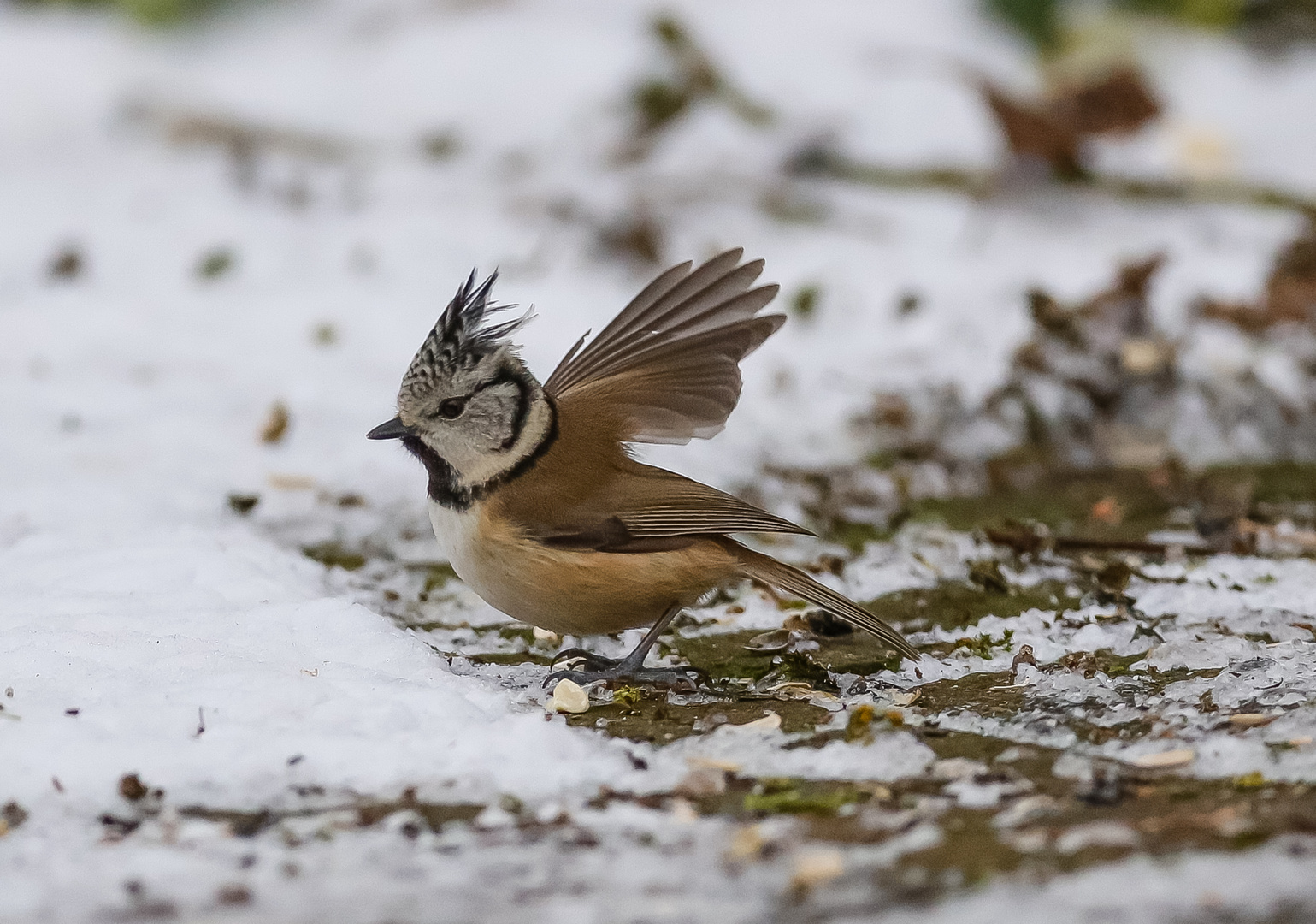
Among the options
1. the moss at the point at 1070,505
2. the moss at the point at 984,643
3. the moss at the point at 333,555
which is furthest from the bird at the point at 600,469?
the moss at the point at 1070,505

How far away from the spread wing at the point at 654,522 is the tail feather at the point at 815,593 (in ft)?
0.34

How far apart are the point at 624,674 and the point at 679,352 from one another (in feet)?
3.02

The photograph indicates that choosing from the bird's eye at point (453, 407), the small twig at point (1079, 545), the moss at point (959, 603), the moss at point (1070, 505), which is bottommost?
the moss at point (959, 603)

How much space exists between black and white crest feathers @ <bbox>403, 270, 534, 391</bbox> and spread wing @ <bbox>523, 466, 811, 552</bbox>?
1.61 ft

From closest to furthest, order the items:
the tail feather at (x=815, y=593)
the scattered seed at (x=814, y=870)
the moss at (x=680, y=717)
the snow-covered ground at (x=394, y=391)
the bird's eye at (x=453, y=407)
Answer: the scattered seed at (x=814, y=870)
the snow-covered ground at (x=394, y=391)
the moss at (x=680, y=717)
the tail feather at (x=815, y=593)
the bird's eye at (x=453, y=407)

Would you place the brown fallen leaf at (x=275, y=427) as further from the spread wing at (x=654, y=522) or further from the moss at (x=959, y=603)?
the moss at (x=959, y=603)

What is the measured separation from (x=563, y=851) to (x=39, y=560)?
214cm

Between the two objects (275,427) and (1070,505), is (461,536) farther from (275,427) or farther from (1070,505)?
(1070,505)

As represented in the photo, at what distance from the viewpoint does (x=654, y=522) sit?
3.48 metres

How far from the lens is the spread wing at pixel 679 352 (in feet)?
12.4

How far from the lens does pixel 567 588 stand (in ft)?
11.1

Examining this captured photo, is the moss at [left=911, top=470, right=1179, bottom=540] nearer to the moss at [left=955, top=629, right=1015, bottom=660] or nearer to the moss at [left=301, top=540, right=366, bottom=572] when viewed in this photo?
the moss at [left=955, top=629, right=1015, bottom=660]

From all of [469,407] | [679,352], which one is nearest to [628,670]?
[469,407]

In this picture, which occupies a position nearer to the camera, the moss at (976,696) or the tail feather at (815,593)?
the moss at (976,696)
